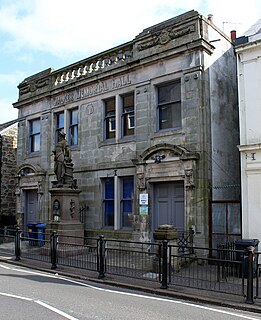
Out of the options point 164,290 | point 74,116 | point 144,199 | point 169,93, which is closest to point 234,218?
point 144,199

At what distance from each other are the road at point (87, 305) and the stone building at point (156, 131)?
208 inches

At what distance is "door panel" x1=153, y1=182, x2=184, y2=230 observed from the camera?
14.1 metres

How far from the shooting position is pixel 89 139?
17469 millimetres

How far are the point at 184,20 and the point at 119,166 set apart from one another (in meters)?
6.17

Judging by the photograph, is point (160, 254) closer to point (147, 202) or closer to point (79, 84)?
point (147, 202)

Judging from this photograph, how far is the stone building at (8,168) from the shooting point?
24.1 metres

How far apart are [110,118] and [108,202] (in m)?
3.67

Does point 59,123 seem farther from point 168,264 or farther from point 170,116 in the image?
point 168,264

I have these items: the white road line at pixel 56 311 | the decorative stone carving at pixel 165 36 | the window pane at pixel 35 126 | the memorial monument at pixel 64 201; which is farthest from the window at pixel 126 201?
the white road line at pixel 56 311

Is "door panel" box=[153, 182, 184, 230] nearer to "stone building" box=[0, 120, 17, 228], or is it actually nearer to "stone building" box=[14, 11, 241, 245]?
"stone building" box=[14, 11, 241, 245]

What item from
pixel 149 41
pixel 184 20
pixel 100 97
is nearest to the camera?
pixel 184 20

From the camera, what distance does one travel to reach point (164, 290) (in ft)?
29.5

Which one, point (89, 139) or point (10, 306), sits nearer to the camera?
point (10, 306)

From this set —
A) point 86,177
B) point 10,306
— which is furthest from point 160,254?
point 86,177
